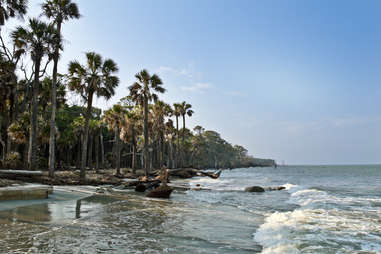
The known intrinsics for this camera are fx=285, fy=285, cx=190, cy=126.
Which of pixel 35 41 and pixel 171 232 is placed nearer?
pixel 171 232

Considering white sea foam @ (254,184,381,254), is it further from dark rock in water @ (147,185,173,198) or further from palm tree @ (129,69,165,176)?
palm tree @ (129,69,165,176)

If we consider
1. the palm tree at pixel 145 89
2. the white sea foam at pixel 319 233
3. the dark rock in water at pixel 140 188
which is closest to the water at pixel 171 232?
the white sea foam at pixel 319 233

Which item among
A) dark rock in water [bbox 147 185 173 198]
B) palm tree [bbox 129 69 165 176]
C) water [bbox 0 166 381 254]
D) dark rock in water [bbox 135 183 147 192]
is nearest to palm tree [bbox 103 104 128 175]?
palm tree [bbox 129 69 165 176]

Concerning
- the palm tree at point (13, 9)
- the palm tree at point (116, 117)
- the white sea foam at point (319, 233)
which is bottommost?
the white sea foam at point (319, 233)

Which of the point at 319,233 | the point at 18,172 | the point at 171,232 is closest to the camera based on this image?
the point at 171,232

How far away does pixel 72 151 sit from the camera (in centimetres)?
6600

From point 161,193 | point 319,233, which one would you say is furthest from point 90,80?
point 319,233

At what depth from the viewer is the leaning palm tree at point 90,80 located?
24.3 metres

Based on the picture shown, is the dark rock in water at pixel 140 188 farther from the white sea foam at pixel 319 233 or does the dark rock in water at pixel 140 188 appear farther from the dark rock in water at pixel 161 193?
the white sea foam at pixel 319 233

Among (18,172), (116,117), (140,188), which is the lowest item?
(140,188)

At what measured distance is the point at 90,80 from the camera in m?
24.5

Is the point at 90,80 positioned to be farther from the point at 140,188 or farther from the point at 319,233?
the point at 319,233

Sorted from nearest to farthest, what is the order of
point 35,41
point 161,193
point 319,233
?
1. point 319,233
2. point 161,193
3. point 35,41

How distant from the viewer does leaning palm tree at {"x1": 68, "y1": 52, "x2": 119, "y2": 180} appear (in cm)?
2427
